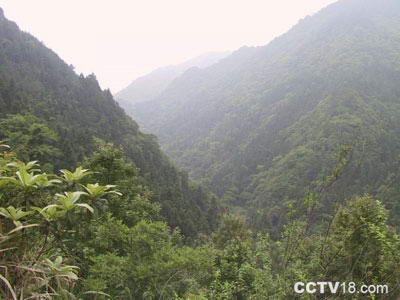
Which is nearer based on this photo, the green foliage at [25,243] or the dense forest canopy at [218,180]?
the green foliage at [25,243]

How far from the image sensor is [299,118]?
383 feet

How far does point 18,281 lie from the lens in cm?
210

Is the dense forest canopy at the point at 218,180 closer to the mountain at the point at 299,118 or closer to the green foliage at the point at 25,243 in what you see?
the green foliage at the point at 25,243

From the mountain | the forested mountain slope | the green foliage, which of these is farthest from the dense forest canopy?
the mountain

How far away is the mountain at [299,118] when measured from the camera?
8125 cm

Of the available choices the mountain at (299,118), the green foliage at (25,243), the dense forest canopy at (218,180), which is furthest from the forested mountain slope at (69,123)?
the green foliage at (25,243)

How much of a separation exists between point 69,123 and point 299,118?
8883 cm

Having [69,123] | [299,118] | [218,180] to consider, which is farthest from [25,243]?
A: [299,118]

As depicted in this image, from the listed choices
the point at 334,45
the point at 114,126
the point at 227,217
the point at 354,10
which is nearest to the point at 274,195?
the point at 114,126

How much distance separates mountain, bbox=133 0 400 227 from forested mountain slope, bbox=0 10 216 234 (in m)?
13.9

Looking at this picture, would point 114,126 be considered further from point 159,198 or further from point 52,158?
point 52,158

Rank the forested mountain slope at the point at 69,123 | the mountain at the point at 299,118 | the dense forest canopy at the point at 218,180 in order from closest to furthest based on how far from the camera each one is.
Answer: the dense forest canopy at the point at 218,180 → the forested mountain slope at the point at 69,123 → the mountain at the point at 299,118

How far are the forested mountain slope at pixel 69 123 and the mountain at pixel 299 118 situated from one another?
1395 centimetres

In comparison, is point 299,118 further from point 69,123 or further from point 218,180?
point 69,123
